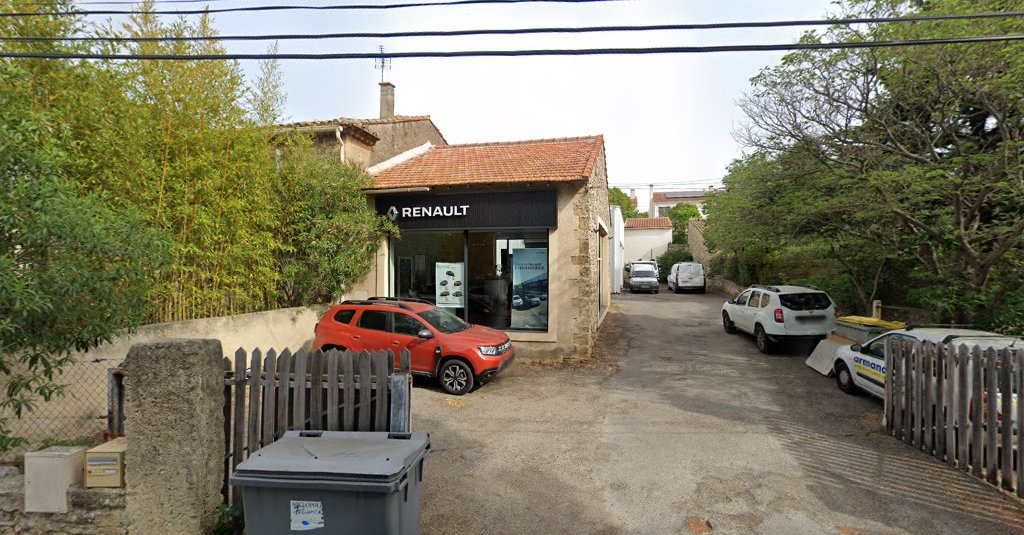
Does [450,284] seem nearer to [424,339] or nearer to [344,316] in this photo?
[344,316]

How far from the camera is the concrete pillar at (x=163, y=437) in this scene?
3.59 m

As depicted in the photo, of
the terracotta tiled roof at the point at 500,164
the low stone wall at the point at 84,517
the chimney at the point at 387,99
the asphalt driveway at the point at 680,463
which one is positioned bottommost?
the asphalt driveway at the point at 680,463

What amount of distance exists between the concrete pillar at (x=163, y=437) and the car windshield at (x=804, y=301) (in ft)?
36.8

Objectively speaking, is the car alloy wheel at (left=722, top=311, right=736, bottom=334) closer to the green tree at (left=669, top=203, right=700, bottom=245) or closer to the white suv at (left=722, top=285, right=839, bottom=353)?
the white suv at (left=722, top=285, right=839, bottom=353)

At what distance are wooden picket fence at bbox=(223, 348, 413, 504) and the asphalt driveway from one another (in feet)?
3.82

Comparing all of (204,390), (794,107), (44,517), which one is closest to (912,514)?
(204,390)

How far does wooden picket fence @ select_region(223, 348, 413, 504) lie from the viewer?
383 cm

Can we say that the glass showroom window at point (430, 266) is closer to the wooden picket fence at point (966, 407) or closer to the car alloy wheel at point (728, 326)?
the car alloy wheel at point (728, 326)

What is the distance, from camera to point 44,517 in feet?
12.1

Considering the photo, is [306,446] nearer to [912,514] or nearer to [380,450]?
[380,450]

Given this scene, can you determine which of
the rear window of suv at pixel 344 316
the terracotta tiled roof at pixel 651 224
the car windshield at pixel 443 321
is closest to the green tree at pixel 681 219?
the terracotta tiled roof at pixel 651 224

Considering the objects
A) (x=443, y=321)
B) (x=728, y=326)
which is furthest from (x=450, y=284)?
(x=728, y=326)

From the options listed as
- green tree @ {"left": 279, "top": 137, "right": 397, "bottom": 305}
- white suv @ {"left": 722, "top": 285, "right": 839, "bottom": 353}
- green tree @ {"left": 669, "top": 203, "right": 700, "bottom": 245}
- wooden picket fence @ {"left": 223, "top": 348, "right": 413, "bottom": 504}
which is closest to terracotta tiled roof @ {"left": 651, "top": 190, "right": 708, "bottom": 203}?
green tree @ {"left": 669, "top": 203, "right": 700, "bottom": 245}

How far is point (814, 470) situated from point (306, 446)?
5165 mm
